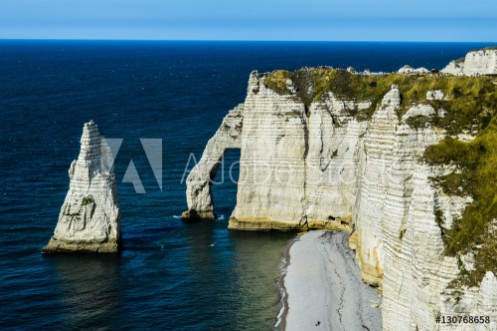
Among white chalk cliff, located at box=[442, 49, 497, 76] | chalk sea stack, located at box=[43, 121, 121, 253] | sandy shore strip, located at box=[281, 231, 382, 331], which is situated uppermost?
white chalk cliff, located at box=[442, 49, 497, 76]

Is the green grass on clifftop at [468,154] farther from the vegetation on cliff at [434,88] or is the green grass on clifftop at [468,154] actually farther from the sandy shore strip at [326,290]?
the sandy shore strip at [326,290]

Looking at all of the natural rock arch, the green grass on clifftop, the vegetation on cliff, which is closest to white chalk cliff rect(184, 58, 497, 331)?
the natural rock arch

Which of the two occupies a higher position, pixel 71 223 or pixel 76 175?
pixel 76 175

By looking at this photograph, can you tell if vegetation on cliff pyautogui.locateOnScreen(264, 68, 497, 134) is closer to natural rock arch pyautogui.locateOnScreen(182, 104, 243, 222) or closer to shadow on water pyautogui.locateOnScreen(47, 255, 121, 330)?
natural rock arch pyautogui.locateOnScreen(182, 104, 243, 222)

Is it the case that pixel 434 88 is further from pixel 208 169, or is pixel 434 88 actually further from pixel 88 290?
pixel 208 169

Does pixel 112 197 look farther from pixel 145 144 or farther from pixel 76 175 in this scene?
pixel 145 144

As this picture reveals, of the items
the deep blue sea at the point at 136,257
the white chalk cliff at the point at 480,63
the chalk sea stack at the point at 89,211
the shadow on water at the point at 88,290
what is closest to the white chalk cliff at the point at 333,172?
the deep blue sea at the point at 136,257

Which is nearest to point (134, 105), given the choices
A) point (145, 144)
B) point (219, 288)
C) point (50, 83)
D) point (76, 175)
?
point (145, 144)
